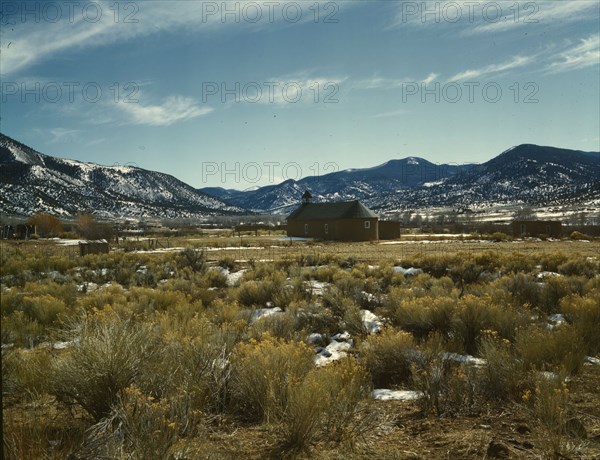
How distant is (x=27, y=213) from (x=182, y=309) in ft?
490

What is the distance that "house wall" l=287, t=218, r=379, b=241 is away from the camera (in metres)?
51.7

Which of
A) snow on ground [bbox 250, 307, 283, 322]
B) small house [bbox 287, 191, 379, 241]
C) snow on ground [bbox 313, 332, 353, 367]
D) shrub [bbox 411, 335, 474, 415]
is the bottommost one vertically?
snow on ground [bbox 313, 332, 353, 367]

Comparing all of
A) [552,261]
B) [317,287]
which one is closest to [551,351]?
[317,287]

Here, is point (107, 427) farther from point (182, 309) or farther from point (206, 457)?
point (182, 309)

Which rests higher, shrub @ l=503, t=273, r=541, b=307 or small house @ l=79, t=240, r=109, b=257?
small house @ l=79, t=240, r=109, b=257

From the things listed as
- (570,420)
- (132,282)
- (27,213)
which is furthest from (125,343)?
(27,213)

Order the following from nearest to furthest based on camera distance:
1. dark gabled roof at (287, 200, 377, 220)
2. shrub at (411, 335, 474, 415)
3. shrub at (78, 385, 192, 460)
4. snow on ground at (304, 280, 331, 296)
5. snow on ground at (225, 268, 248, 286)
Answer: shrub at (78, 385, 192, 460) < shrub at (411, 335, 474, 415) < snow on ground at (304, 280, 331, 296) < snow on ground at (225, 268, 248, 286) < dark gabled roof at (287, 200, 377, 220)

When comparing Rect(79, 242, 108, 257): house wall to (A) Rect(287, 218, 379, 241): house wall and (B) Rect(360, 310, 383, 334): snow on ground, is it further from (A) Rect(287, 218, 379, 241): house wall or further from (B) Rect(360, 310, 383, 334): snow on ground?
(A) Rect(287, 218, 379, 241): house wall

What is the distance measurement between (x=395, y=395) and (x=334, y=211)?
161 feet

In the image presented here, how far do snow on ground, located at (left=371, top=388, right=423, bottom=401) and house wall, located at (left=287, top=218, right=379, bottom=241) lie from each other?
45606 millimetres

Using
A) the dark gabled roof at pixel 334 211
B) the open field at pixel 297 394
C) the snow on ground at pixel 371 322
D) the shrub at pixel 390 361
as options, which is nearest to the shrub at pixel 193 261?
the snow on ground at pixel 371 322

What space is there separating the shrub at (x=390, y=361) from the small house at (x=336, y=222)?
44.7m

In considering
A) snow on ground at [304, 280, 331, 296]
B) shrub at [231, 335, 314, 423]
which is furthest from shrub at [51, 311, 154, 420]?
snow on ground at [304, 280, 331, 296]

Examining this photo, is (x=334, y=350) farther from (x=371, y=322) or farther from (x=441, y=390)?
(x=441, y=390)
